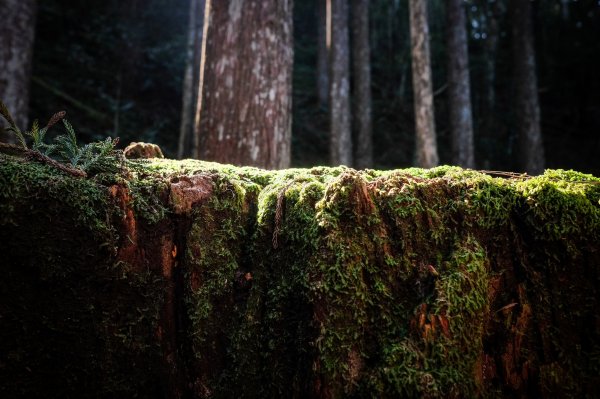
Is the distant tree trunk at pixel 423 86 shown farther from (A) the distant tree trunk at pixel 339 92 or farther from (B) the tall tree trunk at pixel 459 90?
(A) the distant tree trunk at pixel 339 92

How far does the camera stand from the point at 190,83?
12906mm

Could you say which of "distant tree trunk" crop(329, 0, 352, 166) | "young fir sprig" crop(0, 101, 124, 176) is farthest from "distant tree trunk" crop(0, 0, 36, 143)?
"distant tree trunk" crop(329, 0, 352, 166)

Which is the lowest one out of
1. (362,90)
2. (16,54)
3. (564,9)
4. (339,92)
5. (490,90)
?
(16,54)

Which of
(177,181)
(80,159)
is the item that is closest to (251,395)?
(177,181)

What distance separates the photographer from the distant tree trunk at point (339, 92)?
12805 millimetres

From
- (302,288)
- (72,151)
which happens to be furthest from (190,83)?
(302,288)

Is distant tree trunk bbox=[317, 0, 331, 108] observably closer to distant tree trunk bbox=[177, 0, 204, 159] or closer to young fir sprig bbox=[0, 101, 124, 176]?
distant tree trunk bbox=[177, 0, 204, 159]

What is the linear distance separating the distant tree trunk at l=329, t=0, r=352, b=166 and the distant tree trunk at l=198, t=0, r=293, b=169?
863cm

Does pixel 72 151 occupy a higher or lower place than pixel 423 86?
lower

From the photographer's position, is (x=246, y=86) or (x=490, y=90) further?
(x=490, y=90)

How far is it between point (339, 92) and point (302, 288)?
1236 centimetres

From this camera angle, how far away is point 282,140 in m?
3.94

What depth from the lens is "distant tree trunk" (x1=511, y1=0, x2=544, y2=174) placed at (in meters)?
12.1

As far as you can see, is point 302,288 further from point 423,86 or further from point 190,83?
point 190,83
